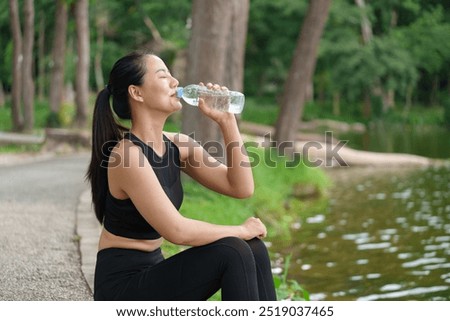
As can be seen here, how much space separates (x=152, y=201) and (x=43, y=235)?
Result: 3036 mm

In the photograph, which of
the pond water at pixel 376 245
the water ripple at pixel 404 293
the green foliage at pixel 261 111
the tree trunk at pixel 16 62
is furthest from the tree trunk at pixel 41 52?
the water ripple at pixel 404 293

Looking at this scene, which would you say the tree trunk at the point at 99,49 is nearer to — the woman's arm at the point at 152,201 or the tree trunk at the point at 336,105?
the tree trunk at the point at 336,105

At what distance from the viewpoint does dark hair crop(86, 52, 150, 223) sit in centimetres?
317

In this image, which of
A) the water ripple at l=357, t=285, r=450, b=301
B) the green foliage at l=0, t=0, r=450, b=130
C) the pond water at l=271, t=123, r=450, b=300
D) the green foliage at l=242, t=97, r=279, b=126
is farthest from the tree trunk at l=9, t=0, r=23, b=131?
the water ripple at l=357, t=285, r=450, b=301

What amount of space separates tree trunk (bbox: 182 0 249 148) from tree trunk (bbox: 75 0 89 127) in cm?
981

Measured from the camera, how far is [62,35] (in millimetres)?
20547

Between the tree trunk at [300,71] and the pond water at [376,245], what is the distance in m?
A: 1.18

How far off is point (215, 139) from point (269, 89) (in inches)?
1289

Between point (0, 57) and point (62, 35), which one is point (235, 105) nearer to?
point (62, 35)

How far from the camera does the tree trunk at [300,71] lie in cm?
1243

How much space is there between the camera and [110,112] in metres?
3.18

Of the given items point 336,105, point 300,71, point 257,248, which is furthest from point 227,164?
point 336,105

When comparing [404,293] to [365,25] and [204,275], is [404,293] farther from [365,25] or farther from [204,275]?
[365,25]
